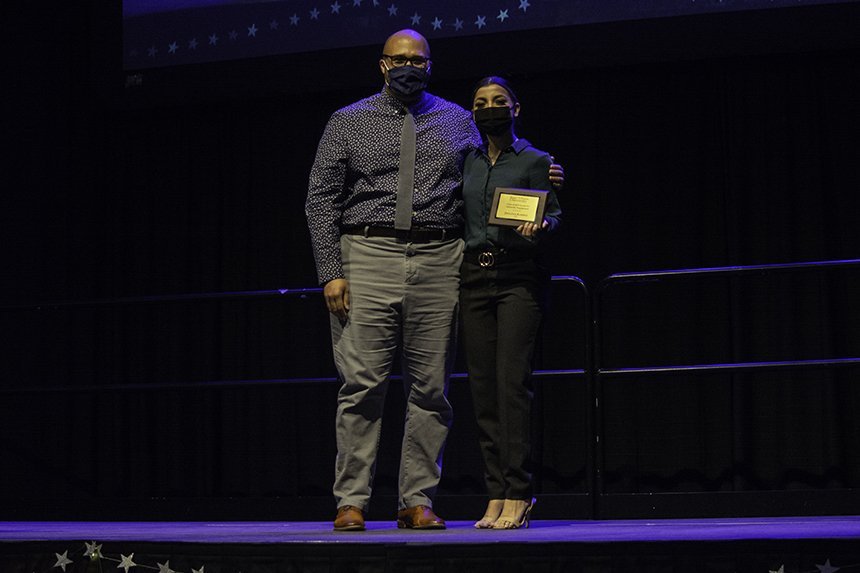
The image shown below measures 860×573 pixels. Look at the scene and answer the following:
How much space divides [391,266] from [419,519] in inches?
26.0

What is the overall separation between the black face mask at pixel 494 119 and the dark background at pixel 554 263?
4.50 ft

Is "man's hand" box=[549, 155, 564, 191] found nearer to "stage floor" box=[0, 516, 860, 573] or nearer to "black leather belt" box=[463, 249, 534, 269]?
"black leather belt" box=[463, 249, 534, 269]

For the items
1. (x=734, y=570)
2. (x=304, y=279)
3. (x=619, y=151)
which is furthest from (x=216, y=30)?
(x=734, y=570)

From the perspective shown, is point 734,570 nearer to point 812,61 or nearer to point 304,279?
point 812,61

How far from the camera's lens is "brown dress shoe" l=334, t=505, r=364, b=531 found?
283 centimetres

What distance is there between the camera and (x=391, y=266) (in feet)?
9.56

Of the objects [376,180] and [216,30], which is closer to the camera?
[376,180]

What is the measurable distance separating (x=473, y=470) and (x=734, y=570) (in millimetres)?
2578

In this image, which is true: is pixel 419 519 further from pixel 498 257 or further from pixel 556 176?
pixel 556 176

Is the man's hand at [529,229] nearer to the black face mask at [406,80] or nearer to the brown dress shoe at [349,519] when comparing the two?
the black face mask at [406,80]

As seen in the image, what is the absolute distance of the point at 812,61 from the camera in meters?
4.45

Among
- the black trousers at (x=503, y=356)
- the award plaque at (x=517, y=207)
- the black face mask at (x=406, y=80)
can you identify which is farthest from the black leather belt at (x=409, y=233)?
the black face mask at (x=406, y=80)

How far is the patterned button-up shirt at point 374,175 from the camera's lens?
292 centimetres

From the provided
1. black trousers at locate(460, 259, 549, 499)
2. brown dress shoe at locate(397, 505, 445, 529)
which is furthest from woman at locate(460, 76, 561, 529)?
brown dress shoe at locate(397, 505, 445, 529)
